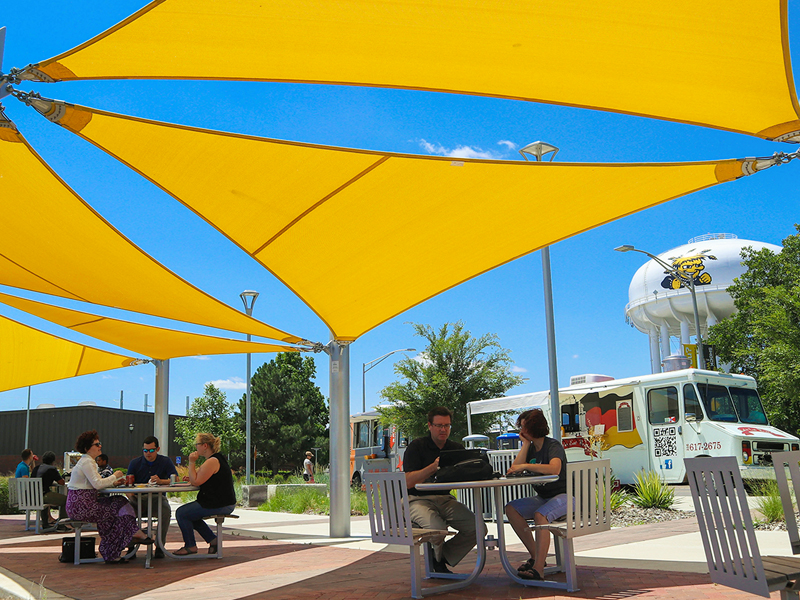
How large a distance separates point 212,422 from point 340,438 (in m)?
29.9

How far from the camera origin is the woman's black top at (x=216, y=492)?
730cm

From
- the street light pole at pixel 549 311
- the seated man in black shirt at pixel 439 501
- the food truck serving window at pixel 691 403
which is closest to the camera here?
the seated man in black shirt at pixel 439 501

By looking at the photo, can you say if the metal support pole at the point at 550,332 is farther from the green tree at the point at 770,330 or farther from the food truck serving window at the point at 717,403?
the green tree at the point at 770,330

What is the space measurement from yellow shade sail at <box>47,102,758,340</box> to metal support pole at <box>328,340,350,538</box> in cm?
189

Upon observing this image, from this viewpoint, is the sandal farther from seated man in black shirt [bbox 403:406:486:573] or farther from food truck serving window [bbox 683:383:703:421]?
food truck serving window [bbox 683:383:703:421]

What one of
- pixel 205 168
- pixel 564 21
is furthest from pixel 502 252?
pixel 564 21

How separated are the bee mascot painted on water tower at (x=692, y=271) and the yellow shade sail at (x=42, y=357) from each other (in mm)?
27395

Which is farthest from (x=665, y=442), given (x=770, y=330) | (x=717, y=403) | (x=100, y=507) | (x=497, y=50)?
(x=770, y=330)

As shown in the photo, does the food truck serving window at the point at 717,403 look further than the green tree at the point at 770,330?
No

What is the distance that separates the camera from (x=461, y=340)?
78.0ft

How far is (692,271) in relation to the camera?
3434 centimetres

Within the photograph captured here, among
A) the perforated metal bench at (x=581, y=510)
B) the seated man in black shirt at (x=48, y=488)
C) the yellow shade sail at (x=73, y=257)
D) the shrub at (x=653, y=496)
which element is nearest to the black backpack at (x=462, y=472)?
the perforated metal bench at (x=581, y=510)

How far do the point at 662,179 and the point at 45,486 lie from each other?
410 inches

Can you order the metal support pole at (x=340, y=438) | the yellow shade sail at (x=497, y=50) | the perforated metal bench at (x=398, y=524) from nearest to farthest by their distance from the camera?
the yellow shade sail at (x=497, y=50) → the perforated metal bench at (x=398, y=524) → the metal support pole at (x=340, y=438)
